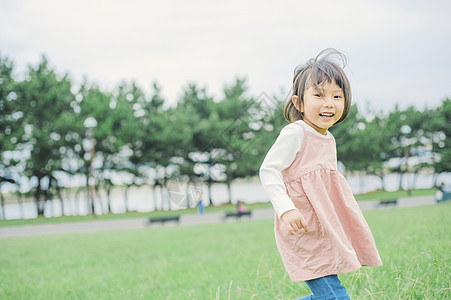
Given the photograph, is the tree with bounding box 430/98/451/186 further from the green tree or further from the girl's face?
the girl's face

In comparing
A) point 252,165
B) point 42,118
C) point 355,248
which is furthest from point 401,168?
point 355,248

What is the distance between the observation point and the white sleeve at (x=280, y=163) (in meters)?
1.81

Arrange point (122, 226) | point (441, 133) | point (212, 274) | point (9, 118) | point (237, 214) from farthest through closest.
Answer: point (441, 133)
point (9, 118)
point (122, 226)
point (237, 214)
point (212, 274)

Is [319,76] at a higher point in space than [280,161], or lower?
higher

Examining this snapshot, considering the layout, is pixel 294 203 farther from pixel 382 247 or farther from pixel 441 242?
pixel 382 247

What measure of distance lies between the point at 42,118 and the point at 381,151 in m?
25.0

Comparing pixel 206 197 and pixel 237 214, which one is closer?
pixel 237 214

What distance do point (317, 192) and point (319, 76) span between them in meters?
0.52

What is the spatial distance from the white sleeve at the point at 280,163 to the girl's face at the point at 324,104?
0.29 feet

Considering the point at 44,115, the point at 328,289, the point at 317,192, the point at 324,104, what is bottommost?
the point at 328,289

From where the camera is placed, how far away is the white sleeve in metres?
1.81

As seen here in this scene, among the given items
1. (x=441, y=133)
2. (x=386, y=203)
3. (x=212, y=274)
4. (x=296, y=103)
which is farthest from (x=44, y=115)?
(x=441, y=133)

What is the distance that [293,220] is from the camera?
1.75m

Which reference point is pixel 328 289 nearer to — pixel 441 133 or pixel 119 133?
pixel 119 133
